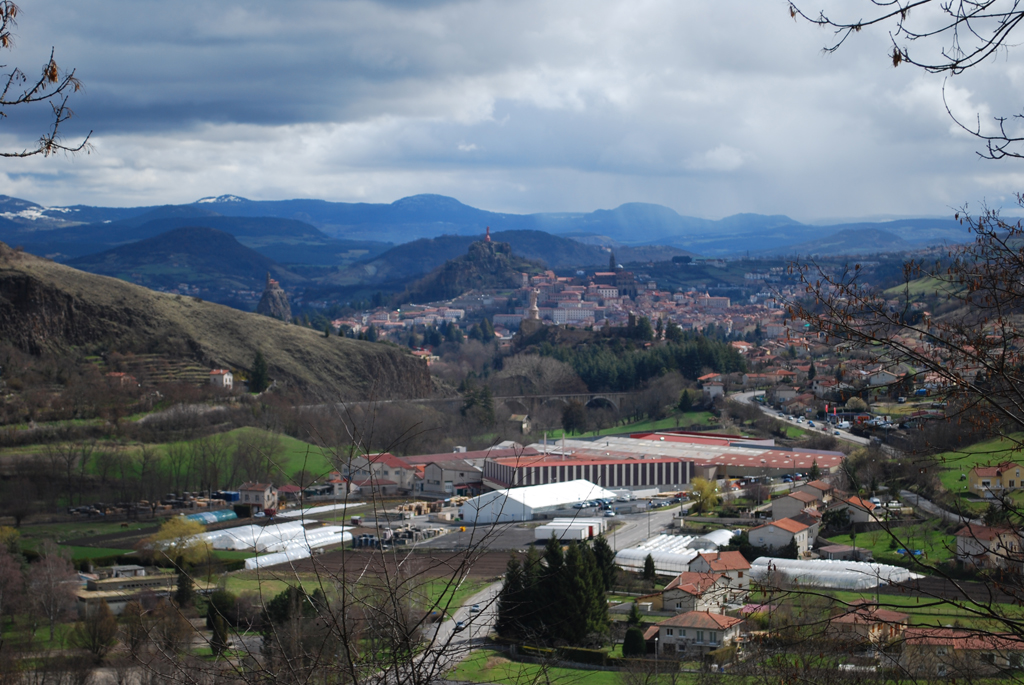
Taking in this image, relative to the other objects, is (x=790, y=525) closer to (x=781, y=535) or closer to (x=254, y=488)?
(x=781, y=535)

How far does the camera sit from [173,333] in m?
55.1

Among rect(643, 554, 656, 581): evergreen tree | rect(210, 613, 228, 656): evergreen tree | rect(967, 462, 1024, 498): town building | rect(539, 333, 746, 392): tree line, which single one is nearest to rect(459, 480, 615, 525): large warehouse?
rect(643, 554, 656, 581): evergreen tree

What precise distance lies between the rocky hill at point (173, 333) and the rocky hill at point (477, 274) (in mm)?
81692

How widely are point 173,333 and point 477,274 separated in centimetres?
9580

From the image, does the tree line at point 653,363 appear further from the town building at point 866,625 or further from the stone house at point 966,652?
the town building at point 866,625

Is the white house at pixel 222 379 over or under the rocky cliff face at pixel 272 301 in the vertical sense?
under

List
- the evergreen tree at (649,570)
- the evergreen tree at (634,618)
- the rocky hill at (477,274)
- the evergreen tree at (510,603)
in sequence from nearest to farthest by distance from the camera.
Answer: the evergreen tree at (510,603), the evergreen tree at (634,618), the evergreen tree at (649,570), the rocky hill at (477,274)

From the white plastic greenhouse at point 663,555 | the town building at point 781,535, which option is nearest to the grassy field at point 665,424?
the white plastic greenhouse at point 663,555

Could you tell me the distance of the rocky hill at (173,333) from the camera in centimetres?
5109

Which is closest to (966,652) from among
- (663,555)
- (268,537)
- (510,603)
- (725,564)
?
(510,603)

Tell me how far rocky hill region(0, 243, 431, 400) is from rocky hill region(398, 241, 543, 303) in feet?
268

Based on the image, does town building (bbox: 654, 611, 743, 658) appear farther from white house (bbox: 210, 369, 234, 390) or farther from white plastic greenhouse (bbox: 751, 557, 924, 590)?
white house (bbox: 210, 369, 234, 390)

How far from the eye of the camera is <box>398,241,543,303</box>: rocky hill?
484 feet

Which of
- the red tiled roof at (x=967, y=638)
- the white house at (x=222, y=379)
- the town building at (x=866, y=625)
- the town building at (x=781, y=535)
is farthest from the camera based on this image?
the white house at (x=222, y=379)
